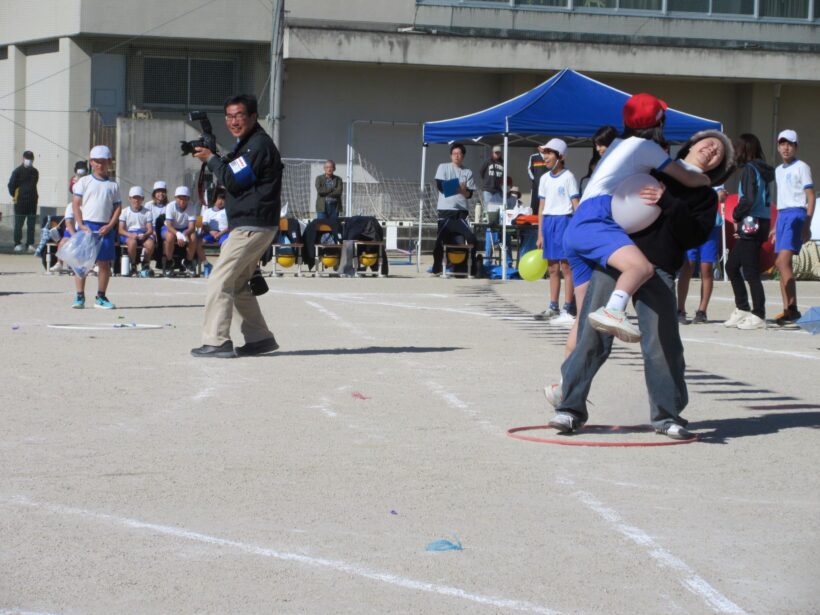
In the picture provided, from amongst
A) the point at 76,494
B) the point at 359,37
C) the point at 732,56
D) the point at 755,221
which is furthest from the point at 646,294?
the point at 732,56

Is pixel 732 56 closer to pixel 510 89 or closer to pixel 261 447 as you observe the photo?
pixel 510 89

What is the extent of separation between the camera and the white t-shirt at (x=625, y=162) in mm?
7539

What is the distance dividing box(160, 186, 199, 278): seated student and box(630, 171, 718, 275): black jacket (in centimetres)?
1495

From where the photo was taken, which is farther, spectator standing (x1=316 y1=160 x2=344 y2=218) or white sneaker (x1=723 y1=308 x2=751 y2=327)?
spectator standing (x1=316 y1=160 x2=344 y2=218)

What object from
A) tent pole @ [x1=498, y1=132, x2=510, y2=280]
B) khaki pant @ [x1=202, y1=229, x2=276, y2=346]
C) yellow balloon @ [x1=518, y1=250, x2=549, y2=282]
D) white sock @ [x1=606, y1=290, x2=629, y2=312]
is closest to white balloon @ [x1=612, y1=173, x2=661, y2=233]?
white sock @ [x1=606, y1=290, x2=629, y2=312]

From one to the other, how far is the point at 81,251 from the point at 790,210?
7512mm

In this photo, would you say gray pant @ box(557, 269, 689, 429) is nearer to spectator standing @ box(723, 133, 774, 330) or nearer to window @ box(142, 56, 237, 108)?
spectator standing @ box(723, 133, 774, 330)

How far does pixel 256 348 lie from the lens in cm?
1166

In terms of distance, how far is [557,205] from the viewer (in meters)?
15.0

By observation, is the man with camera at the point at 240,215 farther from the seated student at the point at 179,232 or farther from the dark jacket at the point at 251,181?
the seated student at the point at 179,232

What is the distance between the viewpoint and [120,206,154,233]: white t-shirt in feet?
72.5

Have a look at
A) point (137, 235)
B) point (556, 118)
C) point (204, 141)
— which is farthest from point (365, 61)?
point (204, 141)

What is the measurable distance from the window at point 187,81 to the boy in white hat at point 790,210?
21.5 metres

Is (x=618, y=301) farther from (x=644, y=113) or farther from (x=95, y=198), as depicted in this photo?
(x=95, y=198)
